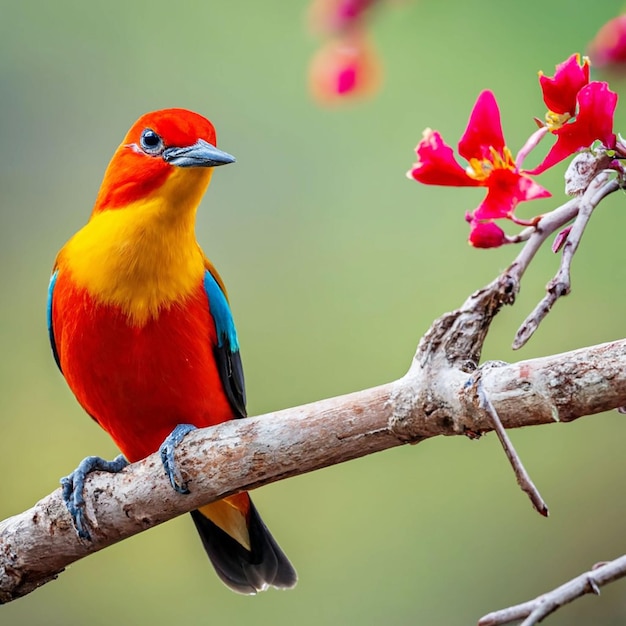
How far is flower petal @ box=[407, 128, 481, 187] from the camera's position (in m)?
1.06

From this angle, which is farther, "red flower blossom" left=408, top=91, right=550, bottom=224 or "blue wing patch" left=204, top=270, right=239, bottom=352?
"blue wing patch" left=204, top=270, right=239, bottom=352

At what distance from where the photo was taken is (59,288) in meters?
1.74

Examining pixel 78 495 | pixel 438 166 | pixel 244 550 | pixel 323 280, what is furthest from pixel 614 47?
pixel 323 280

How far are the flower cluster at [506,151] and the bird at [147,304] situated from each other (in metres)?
0.55

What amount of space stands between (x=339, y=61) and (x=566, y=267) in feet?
2.87

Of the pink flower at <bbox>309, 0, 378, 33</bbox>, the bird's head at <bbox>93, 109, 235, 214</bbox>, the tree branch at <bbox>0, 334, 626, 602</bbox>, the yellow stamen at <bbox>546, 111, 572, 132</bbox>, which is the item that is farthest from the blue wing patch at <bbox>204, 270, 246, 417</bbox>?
the yellow stamen at <bbox>546, 111, 572, 132</bbox>

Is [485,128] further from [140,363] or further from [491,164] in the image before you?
[140,363]

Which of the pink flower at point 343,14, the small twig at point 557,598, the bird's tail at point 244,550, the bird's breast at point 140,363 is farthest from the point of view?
the bird's tail at point 244,550

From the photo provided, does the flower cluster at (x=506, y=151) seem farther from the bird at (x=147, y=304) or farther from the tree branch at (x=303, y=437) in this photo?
the bird at (x=147, y=304)

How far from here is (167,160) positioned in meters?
1.62

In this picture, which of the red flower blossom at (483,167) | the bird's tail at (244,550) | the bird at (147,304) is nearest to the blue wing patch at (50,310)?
the bird at (147,304)

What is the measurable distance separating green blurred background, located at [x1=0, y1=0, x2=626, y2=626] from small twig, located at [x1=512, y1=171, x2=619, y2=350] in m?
1.71

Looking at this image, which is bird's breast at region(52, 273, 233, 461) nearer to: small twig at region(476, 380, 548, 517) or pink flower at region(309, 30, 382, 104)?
pink flower at region(309, 30, 382, 104)

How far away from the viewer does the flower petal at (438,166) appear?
106 centimetres
